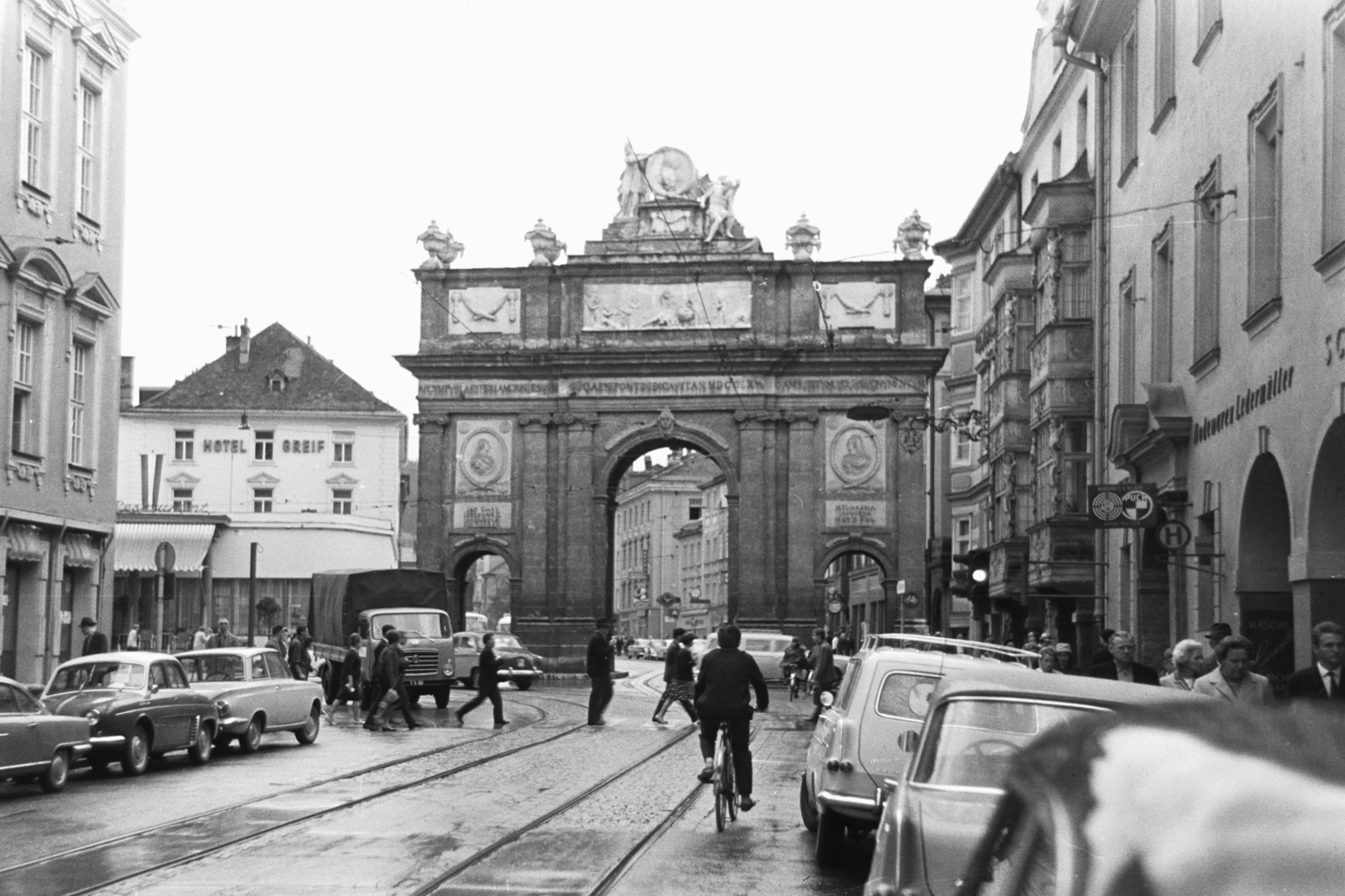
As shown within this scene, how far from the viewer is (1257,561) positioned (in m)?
18.4

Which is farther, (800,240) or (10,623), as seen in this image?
(800,240)

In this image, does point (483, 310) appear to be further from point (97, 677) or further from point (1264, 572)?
point (1264, 572)

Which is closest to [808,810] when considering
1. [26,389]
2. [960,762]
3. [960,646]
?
[960,646]

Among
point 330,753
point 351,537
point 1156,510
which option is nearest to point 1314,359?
point 1156,510

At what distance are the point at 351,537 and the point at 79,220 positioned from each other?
39654 millimetres

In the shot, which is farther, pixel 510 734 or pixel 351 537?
pixel 351 537

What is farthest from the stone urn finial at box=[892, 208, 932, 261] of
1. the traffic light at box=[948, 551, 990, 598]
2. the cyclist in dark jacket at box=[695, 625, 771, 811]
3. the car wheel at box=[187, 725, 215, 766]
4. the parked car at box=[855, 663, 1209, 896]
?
the parked car at box=[855, 663, 1209, 896]

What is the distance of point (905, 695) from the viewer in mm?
12469

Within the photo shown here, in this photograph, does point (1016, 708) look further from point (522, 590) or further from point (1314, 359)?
point (522, 590)

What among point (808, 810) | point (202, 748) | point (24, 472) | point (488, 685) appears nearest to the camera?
point (808, 810)

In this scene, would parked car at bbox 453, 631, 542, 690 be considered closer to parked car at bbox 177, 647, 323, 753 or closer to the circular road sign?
parked car at bbox 177, 647, 323, 753

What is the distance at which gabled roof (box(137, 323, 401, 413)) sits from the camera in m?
72.4

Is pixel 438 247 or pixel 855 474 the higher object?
pixel 438 247

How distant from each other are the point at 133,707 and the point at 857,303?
43.1 m
